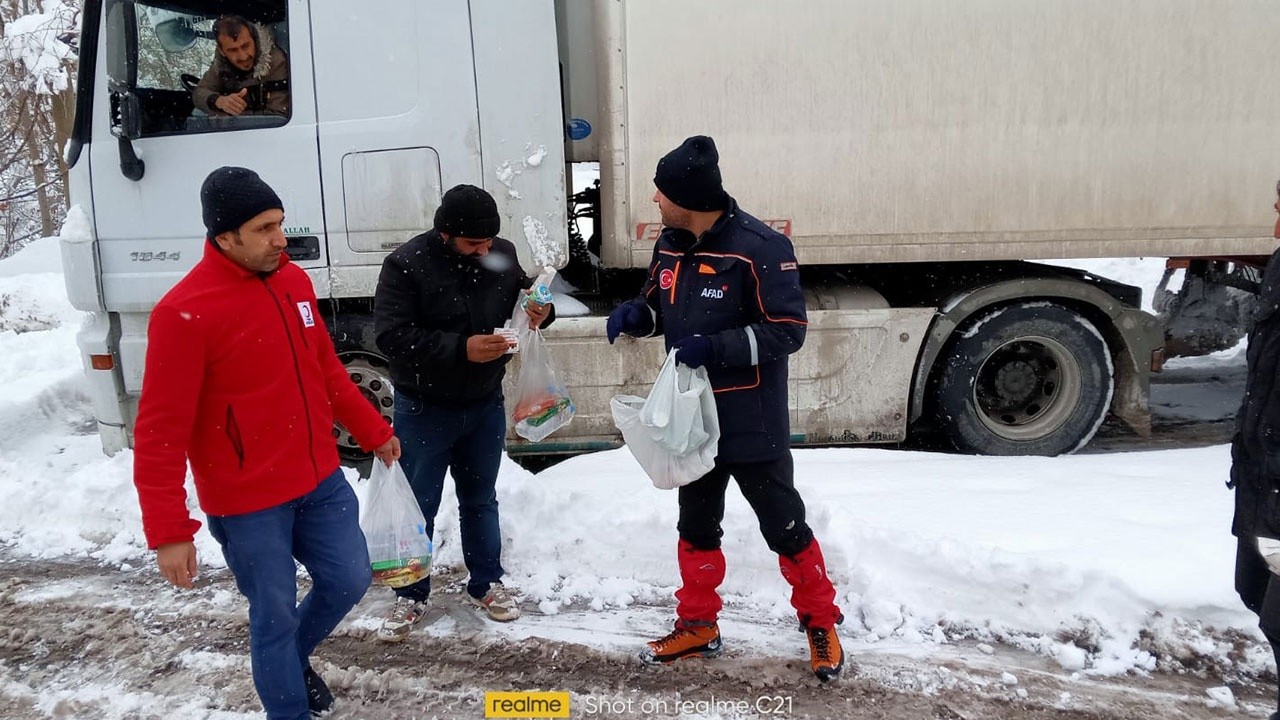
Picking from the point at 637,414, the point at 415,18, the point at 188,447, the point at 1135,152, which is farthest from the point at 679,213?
the point at 1135,152

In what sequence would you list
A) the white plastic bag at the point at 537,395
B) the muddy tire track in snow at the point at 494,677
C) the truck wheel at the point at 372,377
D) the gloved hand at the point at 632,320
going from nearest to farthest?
1. the muddy tire track in snow at the point at 494,677
2. the gloved hand at the point at 632,320
3. the white plastic bag at the point at 537,395
4. the truck wheel at the point at 372,377

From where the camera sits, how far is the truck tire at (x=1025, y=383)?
4.83 meters

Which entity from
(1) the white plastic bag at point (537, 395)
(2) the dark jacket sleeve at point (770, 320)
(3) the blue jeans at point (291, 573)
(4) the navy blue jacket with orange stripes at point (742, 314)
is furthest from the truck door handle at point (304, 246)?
(2) the dark jacket sleeve at point (770, 320)

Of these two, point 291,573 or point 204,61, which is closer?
point 291,573

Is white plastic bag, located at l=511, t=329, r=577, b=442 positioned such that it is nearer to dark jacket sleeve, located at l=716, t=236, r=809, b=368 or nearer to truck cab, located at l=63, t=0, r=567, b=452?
dark jacket sleeve, located at l=716, t=236, r=809, b=368

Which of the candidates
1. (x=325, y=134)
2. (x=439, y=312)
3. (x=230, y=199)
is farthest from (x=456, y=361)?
(x=325, y=134)

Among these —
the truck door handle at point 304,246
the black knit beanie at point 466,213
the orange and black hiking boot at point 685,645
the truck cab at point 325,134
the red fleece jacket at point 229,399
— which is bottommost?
the orange and black hiking boot at point 685,645

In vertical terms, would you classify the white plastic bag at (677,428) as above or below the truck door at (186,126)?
below

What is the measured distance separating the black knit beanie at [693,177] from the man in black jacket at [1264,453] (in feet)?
5.10

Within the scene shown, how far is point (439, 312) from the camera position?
3.06 m

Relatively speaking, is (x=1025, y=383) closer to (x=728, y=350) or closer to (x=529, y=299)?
(x=728, y=350)

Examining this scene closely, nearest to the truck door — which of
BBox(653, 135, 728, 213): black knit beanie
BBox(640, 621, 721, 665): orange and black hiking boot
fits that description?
BBox(653, 135, 728, 213): black knit beanie

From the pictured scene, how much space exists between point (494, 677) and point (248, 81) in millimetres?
3172

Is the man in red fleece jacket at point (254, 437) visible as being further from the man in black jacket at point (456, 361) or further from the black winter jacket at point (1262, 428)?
the black winter jacket at point (1262, 428)
